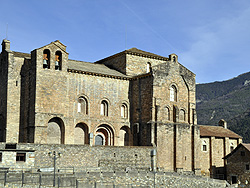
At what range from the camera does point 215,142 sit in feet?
197

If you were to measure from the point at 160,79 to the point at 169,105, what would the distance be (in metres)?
3.53

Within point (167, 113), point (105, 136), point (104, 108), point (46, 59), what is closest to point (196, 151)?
point (167, 113)

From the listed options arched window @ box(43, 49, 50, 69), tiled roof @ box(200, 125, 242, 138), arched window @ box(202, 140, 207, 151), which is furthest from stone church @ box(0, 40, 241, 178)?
tiled roof @ box(200, 125, 242, 138)

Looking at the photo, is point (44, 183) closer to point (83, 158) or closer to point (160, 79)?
point (83, 158)

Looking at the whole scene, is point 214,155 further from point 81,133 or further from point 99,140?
point 81,133

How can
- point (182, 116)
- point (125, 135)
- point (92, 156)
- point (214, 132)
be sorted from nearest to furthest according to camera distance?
point (92, 156), point (125, 135), point (182, 116), point (214, 132)

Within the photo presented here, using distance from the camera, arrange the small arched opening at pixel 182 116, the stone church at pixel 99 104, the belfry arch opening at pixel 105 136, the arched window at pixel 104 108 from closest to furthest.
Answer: the stone church at pixel 99 104
the belfry arch opening at pixel 105 136
the arched window at pixel 104 108
the small arched opening at pixel 182 116

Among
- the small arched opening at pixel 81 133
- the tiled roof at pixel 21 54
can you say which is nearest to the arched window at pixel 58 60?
the tiled roof at pixel 21 54

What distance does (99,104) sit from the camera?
166ft

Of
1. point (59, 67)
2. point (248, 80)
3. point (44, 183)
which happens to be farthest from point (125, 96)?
point (248, 80)

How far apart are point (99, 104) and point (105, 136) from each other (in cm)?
426

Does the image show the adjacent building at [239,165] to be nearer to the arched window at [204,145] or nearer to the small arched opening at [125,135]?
the arched window at [204,145]

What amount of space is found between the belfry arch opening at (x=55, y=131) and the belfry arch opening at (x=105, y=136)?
219 inches

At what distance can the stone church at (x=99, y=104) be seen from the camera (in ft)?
152
